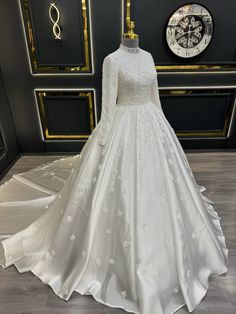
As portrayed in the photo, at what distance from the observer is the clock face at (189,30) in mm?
2482

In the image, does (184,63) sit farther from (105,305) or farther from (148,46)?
(105,305)

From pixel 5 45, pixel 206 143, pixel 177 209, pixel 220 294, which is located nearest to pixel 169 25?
pixel 206 143

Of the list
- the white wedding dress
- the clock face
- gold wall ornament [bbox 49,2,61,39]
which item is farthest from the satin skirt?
gold wall ornament [bbox 49,2,61,39]

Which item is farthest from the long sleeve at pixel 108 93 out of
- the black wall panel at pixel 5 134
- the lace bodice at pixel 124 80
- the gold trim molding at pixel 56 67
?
the black wall panel at pixel 5 134

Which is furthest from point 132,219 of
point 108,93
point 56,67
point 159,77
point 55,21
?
point 55,21

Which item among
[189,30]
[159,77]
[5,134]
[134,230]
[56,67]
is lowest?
[5,134]

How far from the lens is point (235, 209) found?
213cm

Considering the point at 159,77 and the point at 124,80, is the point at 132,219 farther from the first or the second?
the point at 159,77

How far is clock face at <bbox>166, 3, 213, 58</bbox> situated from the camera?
248 centimetres

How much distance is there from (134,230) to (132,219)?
6cm

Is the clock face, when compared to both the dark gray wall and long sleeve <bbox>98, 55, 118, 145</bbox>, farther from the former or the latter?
long sleeve <bbox>98, 55, 118, 145</bbox>

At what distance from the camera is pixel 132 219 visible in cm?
132

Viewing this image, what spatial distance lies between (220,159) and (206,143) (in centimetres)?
30

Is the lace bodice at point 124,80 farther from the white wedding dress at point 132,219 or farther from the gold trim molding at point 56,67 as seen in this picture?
the gold trim molding at point 56,67
